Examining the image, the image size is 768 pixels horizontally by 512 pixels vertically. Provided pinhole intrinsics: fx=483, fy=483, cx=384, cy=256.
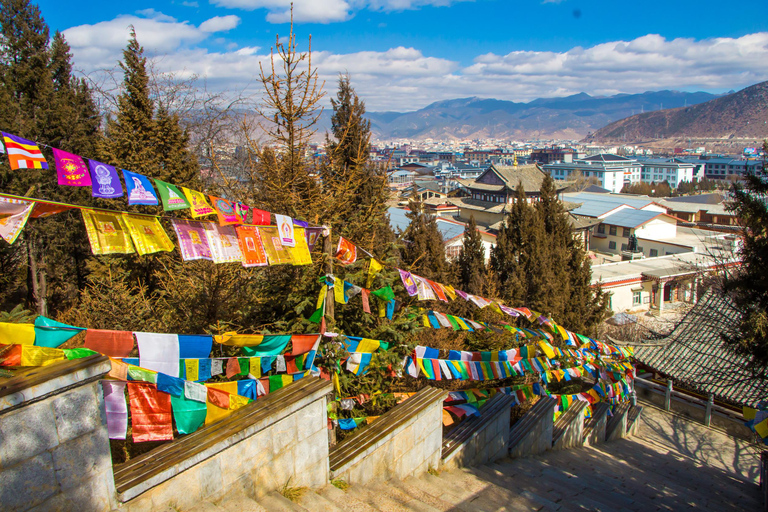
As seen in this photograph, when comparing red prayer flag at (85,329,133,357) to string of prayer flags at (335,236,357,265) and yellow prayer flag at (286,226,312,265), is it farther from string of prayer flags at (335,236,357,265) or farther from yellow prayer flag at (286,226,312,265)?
string of prayer flags at (335,236,357,265)

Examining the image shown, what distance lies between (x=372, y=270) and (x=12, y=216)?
14.3 feet

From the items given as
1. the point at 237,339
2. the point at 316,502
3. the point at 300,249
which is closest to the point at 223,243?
the point at 300,249

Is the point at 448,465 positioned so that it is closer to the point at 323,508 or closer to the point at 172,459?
the point at 323,508

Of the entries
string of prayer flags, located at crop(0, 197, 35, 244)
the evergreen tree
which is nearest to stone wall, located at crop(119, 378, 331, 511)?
string of prayer flags, located at crop(0, 197, 35, 244)

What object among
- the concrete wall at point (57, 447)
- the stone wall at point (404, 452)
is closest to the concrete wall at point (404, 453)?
the stone wall at point (404, 452)

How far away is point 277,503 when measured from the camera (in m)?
4.59

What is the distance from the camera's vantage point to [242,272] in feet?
31.2

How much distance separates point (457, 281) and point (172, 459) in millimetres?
16809

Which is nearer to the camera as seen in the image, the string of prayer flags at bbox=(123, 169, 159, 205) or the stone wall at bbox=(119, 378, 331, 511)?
the stone wall at bbox=(119, 378, 331, 511)

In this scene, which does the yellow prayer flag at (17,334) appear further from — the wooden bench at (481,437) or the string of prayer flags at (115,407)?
the wooden bench at (481,437)

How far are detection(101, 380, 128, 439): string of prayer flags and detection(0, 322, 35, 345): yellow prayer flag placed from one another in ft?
2.25

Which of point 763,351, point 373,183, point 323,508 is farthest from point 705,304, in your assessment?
point 323,508

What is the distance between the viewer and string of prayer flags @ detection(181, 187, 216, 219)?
5.95 meters

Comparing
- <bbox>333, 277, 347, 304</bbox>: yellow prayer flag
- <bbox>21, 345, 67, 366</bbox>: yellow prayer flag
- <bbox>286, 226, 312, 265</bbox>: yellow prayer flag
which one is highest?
<bbox>286, 226, 312, 265</bbox>: yellow prayer flag
